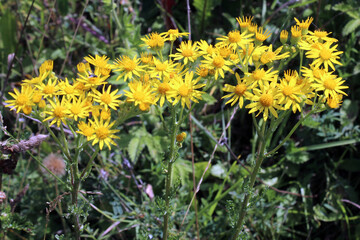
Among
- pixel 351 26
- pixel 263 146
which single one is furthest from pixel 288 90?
pixel 351 26

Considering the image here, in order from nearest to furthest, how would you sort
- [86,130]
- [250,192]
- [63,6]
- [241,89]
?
[86,130] < [241,89] < [250,192] < [63,6]

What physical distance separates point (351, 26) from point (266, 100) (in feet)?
5.98

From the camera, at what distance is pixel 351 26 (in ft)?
10.0

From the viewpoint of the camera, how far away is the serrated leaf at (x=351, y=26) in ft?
9.95

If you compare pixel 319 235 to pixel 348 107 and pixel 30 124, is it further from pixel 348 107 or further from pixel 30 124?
pixel 30 124

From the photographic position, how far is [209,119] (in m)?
3.32

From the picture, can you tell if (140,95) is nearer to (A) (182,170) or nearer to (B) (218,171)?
(A) (182,170)

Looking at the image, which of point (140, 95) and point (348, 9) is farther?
point (348, 9)

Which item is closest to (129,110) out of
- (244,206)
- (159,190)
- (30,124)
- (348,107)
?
(244,206)

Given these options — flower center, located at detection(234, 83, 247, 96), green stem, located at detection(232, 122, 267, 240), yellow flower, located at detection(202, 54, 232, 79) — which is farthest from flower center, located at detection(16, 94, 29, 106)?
green stem, located at detection(232, 122, 267, 240)

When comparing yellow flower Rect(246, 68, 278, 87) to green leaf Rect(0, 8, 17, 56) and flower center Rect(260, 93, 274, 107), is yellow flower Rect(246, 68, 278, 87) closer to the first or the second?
flower center Rect(260, 93, 274, 107)

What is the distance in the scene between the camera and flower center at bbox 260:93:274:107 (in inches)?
66.2

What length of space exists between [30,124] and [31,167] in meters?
0.45

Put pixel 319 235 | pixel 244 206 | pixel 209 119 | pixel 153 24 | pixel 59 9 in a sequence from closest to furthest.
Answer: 1. pixel 244 206
2. pixel 319 235
3. pixel 209 119
4. pixel 59 9
5. pixel 153 24
